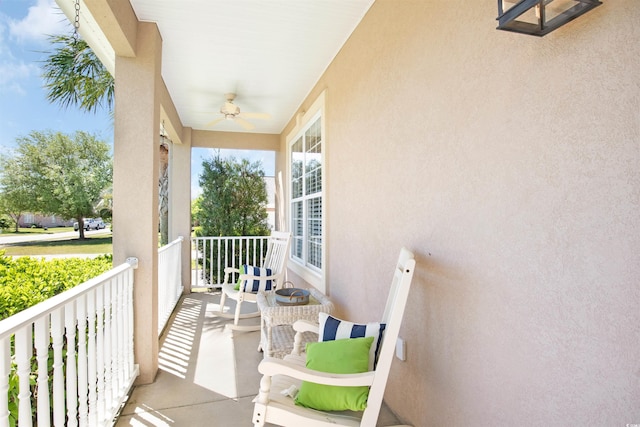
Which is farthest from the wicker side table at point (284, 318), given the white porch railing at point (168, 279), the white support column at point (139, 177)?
the white porch railing at point (168, 279)

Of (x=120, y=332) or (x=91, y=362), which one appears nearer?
(x=91, y=362)

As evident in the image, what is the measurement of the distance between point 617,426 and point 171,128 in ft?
17.0

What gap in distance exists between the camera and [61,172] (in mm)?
4738

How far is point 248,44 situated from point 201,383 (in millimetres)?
2886

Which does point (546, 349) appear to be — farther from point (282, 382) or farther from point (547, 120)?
point (282, 382)

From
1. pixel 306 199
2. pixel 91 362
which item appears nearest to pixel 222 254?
pixel 306 199

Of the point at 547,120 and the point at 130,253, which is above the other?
the point at 547,120

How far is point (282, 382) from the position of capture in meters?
1.77

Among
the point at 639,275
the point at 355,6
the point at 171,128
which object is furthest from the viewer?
the point at 171,128

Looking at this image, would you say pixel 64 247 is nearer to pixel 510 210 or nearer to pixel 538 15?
pixel 510 210

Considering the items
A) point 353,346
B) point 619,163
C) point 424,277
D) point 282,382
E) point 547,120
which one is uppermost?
point 547,120

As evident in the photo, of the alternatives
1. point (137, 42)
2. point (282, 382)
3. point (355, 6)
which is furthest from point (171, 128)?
point (282, 382)

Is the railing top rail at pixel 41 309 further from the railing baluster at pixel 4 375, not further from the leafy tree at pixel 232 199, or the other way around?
the leafy tree at pixel 232 199

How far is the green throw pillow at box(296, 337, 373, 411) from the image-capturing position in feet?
5.13
